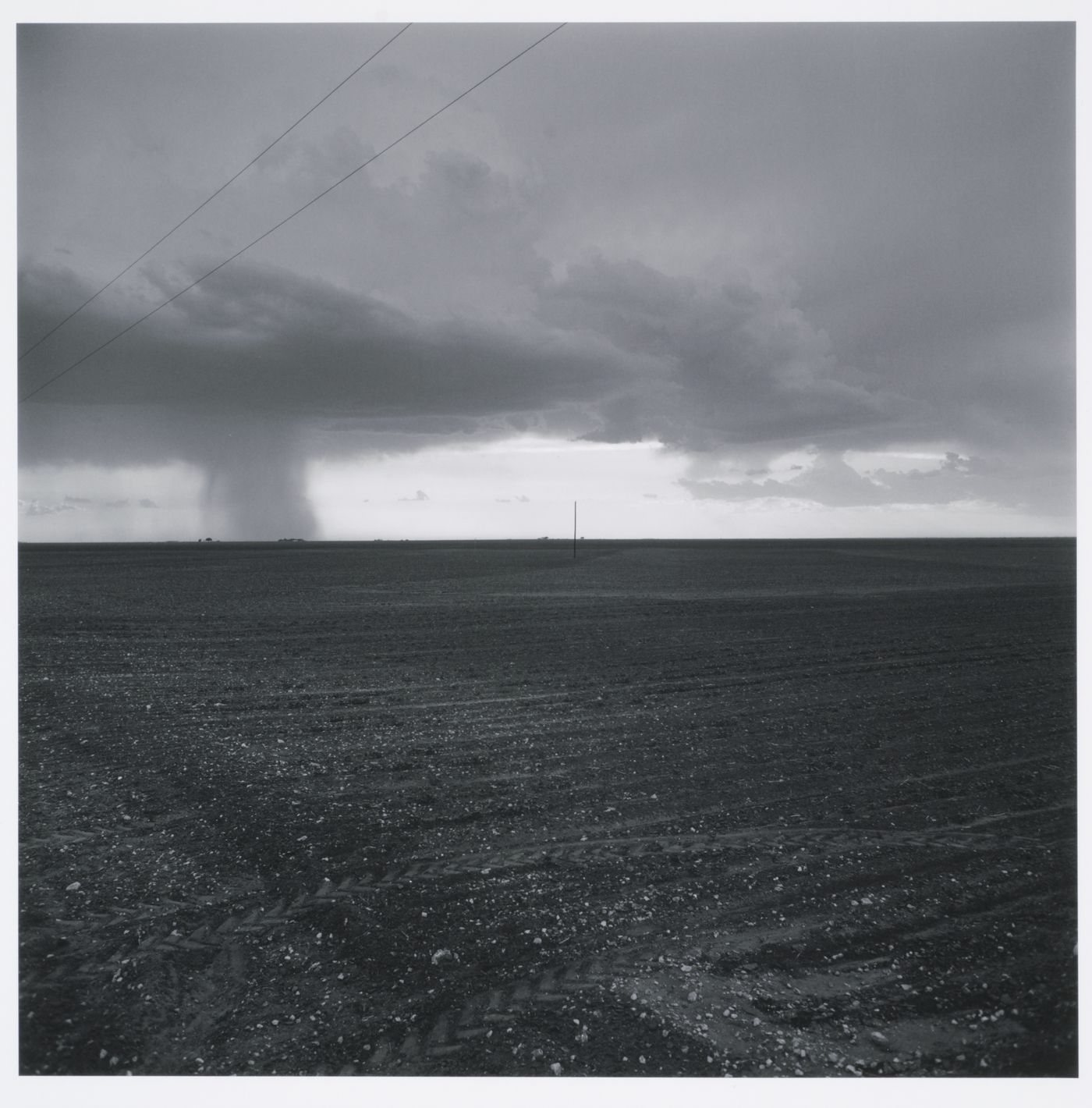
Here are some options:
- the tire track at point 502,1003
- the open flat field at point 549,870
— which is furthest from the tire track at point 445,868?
the tire track at point 502,1003

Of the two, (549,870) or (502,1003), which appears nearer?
(502,1003)

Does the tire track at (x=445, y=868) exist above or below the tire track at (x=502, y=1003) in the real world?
above

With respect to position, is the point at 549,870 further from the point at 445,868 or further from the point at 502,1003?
the point at 502,1003

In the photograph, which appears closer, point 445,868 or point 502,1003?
point 502,1003

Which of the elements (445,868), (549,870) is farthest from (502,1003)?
(445,868)

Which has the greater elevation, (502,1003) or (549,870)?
(549,870)

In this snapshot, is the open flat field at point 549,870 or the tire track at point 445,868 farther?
the tire track at point 445,868

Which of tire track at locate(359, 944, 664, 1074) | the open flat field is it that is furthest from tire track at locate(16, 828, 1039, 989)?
tire track at locate(359, 944, 664, 1074)

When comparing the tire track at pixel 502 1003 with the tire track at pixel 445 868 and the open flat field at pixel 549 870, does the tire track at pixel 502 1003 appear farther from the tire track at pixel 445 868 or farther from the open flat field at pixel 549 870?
the tire track at pixel 445 868

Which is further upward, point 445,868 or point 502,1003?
point 445,868

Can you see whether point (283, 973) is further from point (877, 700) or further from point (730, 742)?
point (877, 700)
